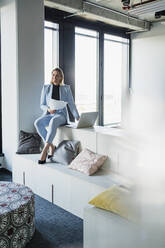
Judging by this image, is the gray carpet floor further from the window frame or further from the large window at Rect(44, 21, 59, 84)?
the window frame

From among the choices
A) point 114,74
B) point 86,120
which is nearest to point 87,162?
point 86,120

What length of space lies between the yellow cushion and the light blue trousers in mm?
1748

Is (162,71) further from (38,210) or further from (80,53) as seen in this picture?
(38,210)

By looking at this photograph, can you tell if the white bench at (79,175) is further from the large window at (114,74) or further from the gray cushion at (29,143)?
the large window at (114,74)

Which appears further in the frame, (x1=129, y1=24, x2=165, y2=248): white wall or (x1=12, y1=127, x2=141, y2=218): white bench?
(x1=12, y1=127, x2=141, y2=218): white bench

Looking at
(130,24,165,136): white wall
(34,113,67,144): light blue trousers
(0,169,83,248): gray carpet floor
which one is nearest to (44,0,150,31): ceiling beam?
(130,24,165,136): white wall

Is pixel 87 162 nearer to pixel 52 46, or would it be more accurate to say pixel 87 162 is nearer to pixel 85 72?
pixel 52 46

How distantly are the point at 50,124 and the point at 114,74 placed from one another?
4.24 meters

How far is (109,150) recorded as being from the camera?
132 inches

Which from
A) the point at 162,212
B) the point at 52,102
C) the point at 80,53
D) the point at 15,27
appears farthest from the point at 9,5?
the point at 162,212

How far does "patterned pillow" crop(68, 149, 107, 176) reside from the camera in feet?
10.6

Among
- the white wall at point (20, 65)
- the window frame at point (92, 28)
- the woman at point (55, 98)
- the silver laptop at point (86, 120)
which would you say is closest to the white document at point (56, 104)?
the woman at point (55, 98)

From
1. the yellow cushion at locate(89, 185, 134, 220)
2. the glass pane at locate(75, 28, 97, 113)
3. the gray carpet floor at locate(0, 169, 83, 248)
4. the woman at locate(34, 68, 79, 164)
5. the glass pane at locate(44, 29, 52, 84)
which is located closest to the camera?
the yellow cushion at locate(89, 185, 134, 220)

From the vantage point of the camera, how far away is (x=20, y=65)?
4535 millimetres
